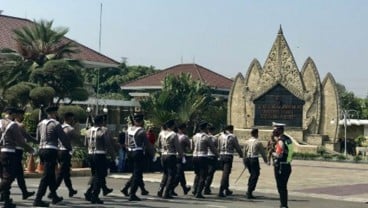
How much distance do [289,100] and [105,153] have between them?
103ft

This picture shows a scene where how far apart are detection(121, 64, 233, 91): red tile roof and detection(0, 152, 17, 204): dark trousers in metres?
50.6

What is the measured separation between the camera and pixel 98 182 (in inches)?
601

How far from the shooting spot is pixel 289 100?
46.1m

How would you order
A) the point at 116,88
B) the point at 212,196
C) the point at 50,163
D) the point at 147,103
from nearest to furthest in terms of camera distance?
the point at 50,163 < the point at 212,196 < the point at 147,103 < the point at 116,88

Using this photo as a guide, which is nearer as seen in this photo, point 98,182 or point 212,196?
point 98,182

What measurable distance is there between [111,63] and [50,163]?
31.7m

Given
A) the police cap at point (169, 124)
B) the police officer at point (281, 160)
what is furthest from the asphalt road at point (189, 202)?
the police cap at point (169, 124)

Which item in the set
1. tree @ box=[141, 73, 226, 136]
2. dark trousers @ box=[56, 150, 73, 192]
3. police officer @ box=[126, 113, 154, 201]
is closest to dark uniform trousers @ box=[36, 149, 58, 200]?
dark trousers @ box=[56, 150, 73, 192]

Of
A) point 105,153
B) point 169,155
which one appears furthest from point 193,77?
point 105,153

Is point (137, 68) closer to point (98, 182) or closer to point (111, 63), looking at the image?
point (111, 63)

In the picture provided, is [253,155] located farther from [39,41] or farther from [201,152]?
[39,41]

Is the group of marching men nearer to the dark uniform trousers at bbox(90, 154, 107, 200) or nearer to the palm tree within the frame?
the dark uniform trousers at bbox(90, 154, 107, 200)

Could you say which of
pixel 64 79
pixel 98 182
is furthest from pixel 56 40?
pixel 98 182

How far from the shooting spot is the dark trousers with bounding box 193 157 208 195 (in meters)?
17.6
